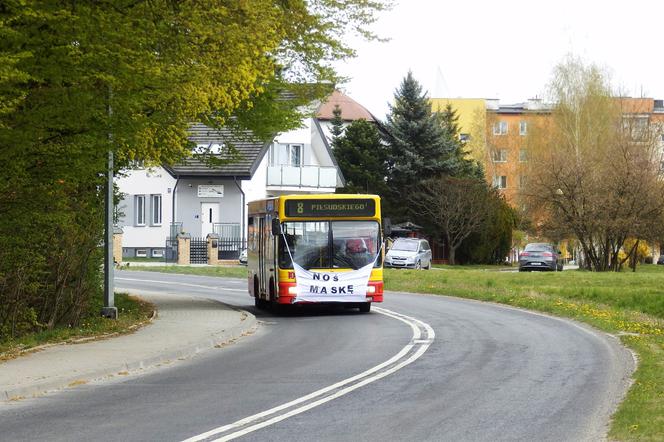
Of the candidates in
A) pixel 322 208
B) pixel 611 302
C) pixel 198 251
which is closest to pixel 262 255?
pixel 322 208

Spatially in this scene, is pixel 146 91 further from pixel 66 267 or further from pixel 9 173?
pixel 66 267

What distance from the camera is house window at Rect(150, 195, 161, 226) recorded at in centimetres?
6662

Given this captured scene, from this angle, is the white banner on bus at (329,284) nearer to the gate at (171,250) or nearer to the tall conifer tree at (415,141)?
the gate at (171,250)

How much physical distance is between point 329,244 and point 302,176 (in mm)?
42648

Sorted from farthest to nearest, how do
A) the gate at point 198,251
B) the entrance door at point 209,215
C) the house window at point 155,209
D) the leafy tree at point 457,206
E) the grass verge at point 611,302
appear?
the leafy tree at point 457,206
the house window at point 155,209
the entrance door at point 209,215
the gate at point 198,251
the grass verge at point 611,302

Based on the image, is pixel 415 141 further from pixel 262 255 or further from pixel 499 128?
pixel 499 128

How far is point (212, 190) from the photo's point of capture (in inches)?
2542

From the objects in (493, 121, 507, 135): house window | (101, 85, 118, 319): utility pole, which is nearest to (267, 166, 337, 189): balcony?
(101, 85, 118, 319): utility pole

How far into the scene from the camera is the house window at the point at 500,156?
114 meters

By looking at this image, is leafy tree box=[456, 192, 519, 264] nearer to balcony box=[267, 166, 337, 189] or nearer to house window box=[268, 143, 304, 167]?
balcony box=[267, 166, 337, 189]

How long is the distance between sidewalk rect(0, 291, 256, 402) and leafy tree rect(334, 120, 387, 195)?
5168 centimetres

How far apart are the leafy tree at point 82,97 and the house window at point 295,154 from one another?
48.5 metres

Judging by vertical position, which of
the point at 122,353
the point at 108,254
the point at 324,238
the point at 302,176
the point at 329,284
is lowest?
the point at 122,353

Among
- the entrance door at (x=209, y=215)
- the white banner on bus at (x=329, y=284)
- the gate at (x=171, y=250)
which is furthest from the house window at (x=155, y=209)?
the white banner on bus at (x=329, y=284)
